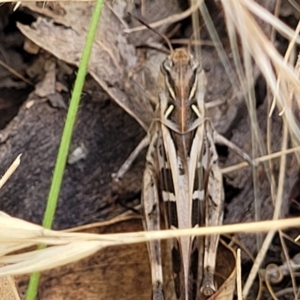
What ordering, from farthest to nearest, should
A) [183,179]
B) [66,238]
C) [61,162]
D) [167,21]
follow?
A: [167,21] < [183,179] < [61,162] < [66,238]

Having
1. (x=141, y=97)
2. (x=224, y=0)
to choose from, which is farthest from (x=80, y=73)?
(x=141, y=97)

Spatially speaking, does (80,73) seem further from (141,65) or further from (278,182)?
(278,182)

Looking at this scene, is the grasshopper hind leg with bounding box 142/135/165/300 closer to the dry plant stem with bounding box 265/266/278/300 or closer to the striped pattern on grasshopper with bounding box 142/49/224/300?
the striped pattern on grasshopper with bounding box 142/49/224/300

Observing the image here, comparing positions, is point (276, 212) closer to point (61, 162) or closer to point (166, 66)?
point (166, 66)

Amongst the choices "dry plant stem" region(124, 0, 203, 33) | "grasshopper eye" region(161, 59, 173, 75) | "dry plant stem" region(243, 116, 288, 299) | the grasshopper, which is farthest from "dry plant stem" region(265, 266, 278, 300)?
"dry plant stem" region(124, 0, 203, 33)

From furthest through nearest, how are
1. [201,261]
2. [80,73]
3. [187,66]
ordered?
[187,66]
[201,261]
[80,73]

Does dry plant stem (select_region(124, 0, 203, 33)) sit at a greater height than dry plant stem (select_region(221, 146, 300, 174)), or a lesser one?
greater

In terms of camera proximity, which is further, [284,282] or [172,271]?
[284,282]

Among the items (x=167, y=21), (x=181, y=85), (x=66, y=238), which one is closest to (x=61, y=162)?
(x=66, y=238)

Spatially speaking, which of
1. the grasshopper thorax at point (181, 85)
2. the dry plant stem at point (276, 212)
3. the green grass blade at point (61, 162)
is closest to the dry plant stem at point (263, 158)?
the dry plant stem at point (276, 212)
